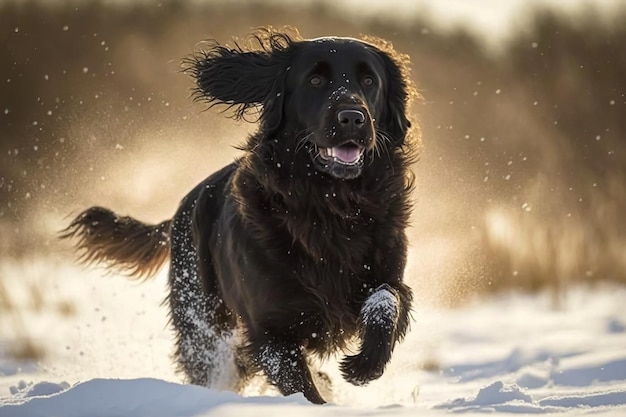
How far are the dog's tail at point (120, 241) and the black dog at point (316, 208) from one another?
1182 mm

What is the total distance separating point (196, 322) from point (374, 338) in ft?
4.98

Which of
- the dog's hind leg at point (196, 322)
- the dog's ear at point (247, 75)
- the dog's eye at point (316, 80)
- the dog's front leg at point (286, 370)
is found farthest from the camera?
the dog's hind leg at point (196, 322)

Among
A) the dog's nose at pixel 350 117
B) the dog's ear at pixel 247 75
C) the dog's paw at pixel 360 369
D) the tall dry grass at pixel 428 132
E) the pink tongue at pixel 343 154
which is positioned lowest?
the dog's paw at pixel 360 369

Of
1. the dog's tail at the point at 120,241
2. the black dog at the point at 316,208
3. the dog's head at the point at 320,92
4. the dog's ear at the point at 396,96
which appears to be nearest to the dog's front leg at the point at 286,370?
the black dog at the point at 316,208

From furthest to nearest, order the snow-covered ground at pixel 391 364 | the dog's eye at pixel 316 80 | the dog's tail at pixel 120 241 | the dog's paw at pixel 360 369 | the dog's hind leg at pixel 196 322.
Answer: the dog's tail at pixel 120 241, the dog's hind leg at pixel 196 322, the dog's eye at pixel 316 80, the dog's paw at pixel 360 369, the snow-covered ground at pixel 391 364

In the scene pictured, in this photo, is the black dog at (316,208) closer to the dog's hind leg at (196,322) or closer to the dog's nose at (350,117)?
the dog's nose at (350,117)

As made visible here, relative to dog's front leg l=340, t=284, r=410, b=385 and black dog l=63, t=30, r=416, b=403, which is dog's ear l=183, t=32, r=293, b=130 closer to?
black dog l=63, t=30, r=416, b=403

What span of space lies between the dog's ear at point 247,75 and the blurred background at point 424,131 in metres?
3.25

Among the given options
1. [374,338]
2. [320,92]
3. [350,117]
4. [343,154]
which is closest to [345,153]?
[343,154]

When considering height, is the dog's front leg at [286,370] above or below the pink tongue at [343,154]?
below

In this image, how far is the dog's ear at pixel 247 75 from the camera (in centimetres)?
482

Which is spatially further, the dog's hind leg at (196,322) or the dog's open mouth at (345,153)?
the dog's hind leg at (196,322)

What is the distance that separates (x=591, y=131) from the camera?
32.1 ft

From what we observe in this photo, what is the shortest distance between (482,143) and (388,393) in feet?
16.0
